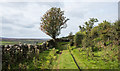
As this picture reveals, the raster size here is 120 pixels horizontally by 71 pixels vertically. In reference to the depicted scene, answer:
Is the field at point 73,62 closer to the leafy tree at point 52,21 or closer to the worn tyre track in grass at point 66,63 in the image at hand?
the worn tyre track in grass at point 66,63

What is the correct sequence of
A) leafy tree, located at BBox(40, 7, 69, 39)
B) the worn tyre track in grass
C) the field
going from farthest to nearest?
leafy tree, located at BBox(40, 7, 69, 39), the worn tyre track in grass, the field

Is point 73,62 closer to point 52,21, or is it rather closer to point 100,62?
point 100,62

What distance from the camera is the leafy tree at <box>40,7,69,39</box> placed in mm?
25984

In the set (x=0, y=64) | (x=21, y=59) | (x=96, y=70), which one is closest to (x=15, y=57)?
(x=21, y=59)

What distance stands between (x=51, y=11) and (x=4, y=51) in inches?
804

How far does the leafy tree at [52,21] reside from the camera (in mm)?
25984

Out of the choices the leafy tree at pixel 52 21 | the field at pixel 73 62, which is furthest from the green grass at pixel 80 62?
the leafy tree at pixel 52 21

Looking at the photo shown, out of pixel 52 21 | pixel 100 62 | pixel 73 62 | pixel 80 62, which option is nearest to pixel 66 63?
pixel 73 62

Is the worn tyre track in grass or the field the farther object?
the worn tyre track in grass

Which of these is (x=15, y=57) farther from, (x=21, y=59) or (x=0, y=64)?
(x=0, y=64)

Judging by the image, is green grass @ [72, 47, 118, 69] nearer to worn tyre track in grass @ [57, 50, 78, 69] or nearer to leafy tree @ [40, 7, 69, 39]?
worn tyre track in grass @ [57, 50, 78, 69]

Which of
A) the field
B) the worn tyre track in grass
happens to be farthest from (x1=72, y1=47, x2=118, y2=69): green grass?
the worn tyre track in grass

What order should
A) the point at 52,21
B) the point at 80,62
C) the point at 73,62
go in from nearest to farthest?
1. the point at 80,62
2. the point at 73,62
3. the point at 52,21

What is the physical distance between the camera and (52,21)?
25938 millimetres
